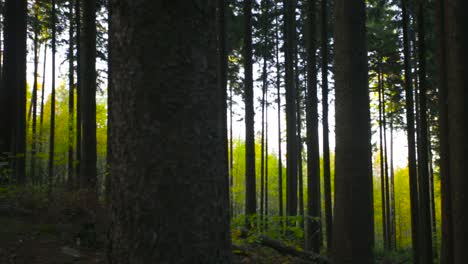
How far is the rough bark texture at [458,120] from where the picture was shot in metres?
5.90

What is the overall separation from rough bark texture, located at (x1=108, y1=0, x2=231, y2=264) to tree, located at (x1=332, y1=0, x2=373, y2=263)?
4638mm

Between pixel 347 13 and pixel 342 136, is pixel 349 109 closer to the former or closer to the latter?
pixel 342 136

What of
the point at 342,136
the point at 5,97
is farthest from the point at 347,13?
the point at 5,97

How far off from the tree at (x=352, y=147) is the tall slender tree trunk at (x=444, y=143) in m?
2.62

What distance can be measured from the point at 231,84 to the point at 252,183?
11388 millimetres

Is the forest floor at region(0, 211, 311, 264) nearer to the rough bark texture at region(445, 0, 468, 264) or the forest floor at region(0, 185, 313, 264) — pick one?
the forest floor at region(0, 185, 313, 264)

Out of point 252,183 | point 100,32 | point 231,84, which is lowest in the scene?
point 252,183

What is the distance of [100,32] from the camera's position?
16.8 m

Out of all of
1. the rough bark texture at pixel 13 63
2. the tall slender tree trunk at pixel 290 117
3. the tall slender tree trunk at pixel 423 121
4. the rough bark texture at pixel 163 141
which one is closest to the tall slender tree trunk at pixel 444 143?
the tall slender tree trunk at pixel 423 121

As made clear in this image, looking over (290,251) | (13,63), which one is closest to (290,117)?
(290,251)

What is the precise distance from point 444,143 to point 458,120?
1.39 metres

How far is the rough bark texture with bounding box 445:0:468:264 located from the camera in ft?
19.4

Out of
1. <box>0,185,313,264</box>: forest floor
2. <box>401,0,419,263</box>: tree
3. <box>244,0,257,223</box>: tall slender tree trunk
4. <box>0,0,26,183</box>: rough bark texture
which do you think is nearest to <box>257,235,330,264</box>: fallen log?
<box>0,185,313,264</box>: forest floor

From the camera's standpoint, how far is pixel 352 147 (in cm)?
548
